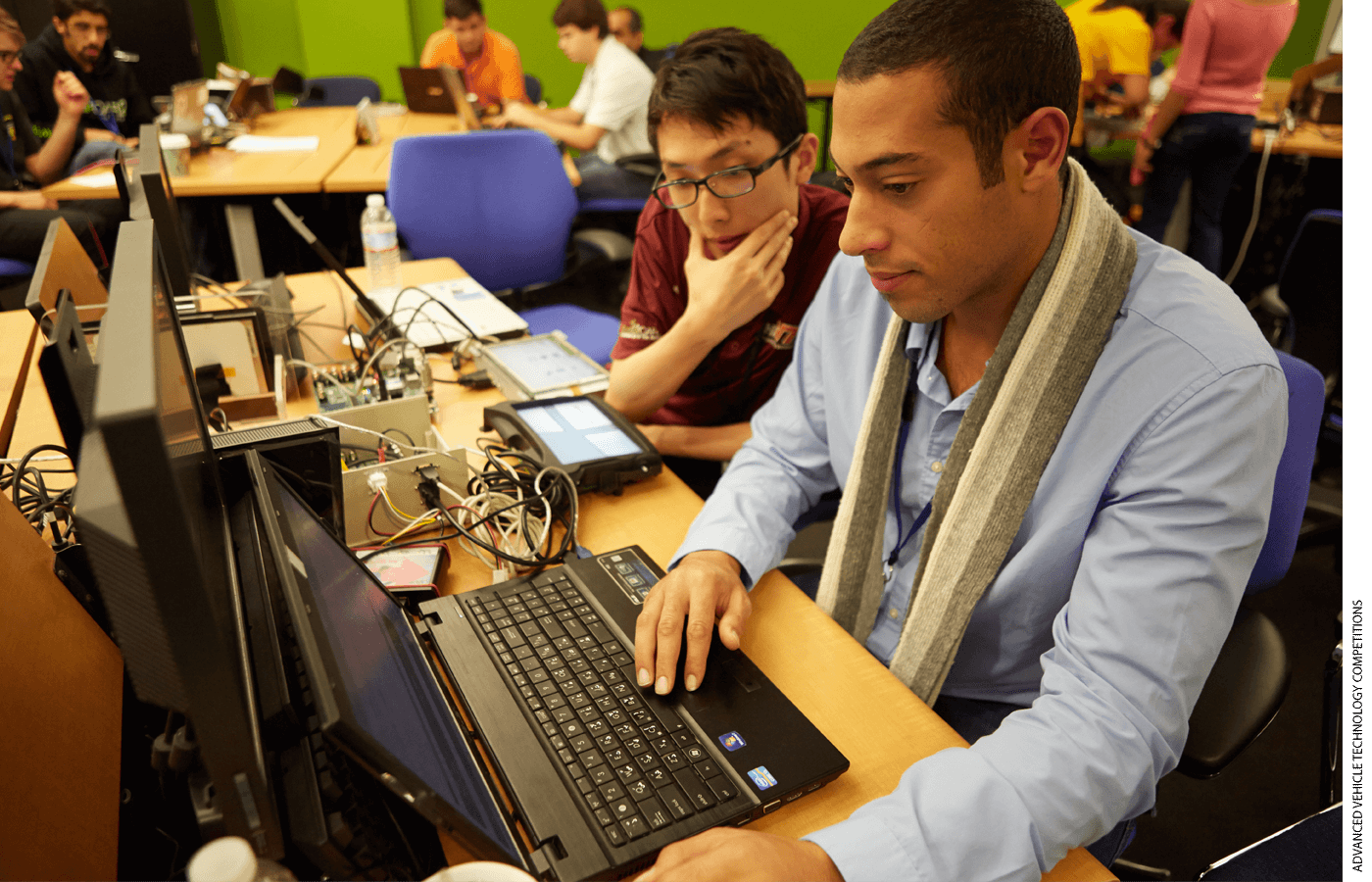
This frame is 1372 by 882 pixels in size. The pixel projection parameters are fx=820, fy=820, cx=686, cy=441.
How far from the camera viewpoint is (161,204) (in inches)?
50.2

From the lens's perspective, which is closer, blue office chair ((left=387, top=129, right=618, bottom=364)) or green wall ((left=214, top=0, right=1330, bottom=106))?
blue office chair ((left=387, top=129, right=618, bottom=364))

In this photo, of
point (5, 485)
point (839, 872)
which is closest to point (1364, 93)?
point (839, 872)

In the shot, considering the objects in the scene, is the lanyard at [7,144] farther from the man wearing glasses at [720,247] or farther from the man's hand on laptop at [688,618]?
the man's hand on laptop at [688,618]

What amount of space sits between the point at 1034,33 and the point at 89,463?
0.91 metres

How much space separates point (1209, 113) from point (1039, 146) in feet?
11.9

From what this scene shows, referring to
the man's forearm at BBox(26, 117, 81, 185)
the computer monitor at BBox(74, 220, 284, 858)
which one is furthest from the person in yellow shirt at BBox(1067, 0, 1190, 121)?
the man's forearm at BBox(26, 117, 81, 185)

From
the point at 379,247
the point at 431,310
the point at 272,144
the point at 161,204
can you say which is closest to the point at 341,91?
the point at 272,144

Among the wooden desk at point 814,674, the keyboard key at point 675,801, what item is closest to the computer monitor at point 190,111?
the wooden desk at point 814,674

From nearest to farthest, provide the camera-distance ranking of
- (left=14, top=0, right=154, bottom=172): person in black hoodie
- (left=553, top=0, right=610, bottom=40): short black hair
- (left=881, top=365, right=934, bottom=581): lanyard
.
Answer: (left=881, top=365, right=934, bottom=581): lanyard
(left=14, top=0, right=154, bottom=172): person in black hoodie
(left=553, top=0, right=610, bottom=40): short black hair

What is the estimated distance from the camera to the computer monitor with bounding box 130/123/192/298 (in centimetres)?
124

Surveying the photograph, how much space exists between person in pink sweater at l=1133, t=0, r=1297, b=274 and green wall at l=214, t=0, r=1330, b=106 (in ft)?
8.94

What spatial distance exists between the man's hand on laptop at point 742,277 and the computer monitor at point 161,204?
0.84 meters

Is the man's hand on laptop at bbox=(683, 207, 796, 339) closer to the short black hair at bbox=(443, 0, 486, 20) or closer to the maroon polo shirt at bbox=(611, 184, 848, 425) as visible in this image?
the maroon polo shirt at bbox=(611, 184, 848, 425)

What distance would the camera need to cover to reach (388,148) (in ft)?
11.9
